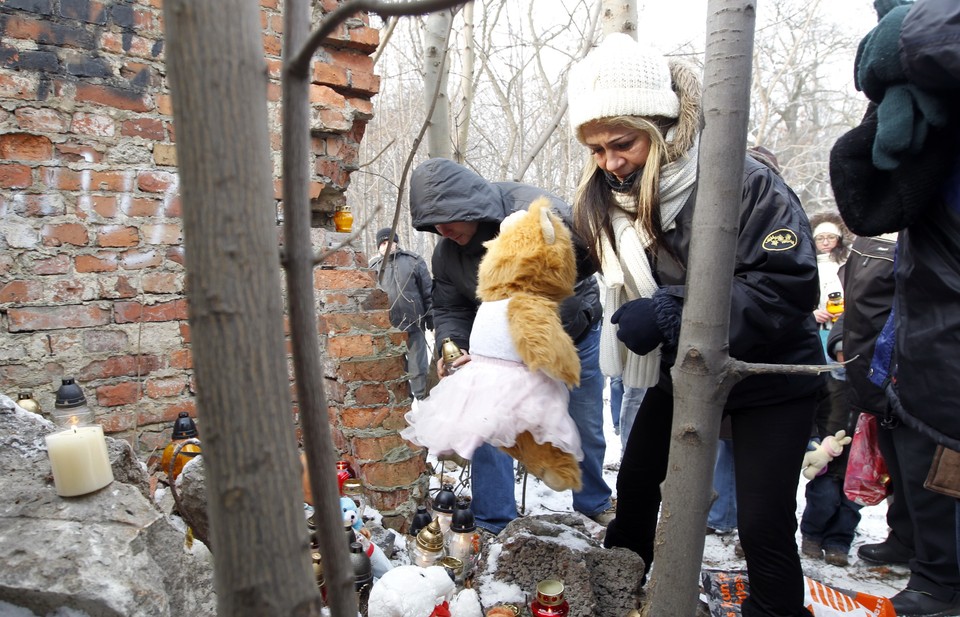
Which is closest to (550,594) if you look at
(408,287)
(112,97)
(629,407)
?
(629,407)

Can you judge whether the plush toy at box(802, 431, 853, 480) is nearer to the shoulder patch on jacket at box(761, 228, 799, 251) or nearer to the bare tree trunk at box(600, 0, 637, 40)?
the shoulder patch on jacket at box(761, 228, 799, 251)

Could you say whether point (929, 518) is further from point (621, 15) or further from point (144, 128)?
point (144, 128)

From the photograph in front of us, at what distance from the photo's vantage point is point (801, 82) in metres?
15.1

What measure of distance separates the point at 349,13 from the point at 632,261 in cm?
137

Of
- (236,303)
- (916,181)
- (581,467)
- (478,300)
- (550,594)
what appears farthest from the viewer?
(581,467)

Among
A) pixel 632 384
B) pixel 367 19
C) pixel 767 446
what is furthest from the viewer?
pixel 367 19

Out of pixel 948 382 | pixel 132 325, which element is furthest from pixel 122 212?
pixel 948 382

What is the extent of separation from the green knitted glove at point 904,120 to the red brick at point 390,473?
2209mm

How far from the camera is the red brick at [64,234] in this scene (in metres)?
2.42

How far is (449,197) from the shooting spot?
260 cm

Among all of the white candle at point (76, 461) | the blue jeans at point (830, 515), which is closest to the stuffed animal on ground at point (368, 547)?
the white candle at point (76, 461)

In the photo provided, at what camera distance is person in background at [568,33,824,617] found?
5.28ft

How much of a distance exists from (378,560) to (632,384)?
114 centimetres

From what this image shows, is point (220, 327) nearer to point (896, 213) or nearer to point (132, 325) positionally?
point (896, 213)
